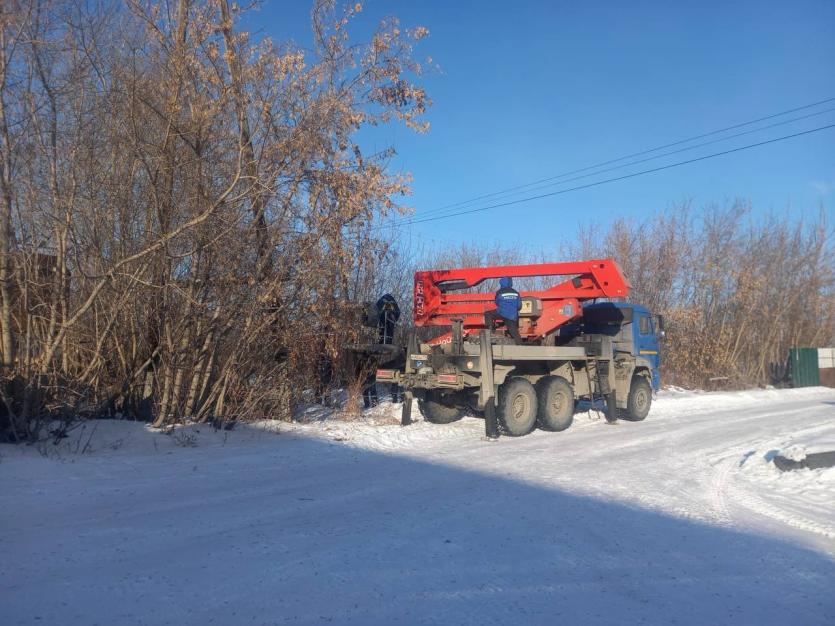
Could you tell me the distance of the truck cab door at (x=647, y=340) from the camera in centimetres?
1573

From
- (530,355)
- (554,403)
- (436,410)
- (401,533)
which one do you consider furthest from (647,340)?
(401,533)

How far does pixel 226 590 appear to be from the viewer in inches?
182

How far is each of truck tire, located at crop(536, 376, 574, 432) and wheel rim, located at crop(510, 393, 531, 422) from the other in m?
0.48

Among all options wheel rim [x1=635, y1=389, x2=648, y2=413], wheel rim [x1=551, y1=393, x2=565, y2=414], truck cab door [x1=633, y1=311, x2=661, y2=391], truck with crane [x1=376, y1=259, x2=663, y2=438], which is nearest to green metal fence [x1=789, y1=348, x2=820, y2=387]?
truck cab door [x1=633, y1=311, x2=661, y2=391]

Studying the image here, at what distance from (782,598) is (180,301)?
9.14 m

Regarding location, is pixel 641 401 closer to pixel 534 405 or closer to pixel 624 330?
pixel 624 330

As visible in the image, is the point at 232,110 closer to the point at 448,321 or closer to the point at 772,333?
the point at 448,321

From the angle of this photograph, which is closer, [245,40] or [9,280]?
[9,280]

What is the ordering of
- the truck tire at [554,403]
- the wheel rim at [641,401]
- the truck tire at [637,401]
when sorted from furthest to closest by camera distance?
the wheel rim at [641,401] → the truck tire at [637,401] → the truck tire at [554,403]

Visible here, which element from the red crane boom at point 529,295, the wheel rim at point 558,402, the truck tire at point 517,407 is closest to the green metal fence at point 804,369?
the red crane boom at point 529,295

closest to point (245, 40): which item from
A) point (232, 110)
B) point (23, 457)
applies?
point (232, 110)

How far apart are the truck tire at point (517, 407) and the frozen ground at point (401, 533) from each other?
107cm

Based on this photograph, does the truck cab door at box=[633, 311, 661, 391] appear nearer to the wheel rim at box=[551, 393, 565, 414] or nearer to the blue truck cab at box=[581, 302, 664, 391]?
the blue truck cab at box=[581, 302, 664, 391]

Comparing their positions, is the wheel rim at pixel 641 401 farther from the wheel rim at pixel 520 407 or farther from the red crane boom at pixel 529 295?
the wheel rim at pixel 520 407
